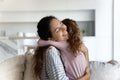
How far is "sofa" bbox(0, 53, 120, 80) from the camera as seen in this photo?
70.7 inches

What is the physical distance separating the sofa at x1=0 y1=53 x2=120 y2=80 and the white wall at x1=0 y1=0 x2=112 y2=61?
219 centimetres

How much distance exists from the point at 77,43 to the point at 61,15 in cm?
274

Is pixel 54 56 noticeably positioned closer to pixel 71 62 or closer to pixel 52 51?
pixel 52 51

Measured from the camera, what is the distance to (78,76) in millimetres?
1539

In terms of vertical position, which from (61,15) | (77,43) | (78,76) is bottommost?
(78,76)

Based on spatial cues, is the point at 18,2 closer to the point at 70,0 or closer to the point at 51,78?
the point at 70,0

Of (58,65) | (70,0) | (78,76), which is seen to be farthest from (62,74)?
(70,0)

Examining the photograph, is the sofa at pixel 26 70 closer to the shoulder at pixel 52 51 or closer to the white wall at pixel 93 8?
the shoulder at pixel 52 51

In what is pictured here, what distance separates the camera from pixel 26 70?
1.85 m

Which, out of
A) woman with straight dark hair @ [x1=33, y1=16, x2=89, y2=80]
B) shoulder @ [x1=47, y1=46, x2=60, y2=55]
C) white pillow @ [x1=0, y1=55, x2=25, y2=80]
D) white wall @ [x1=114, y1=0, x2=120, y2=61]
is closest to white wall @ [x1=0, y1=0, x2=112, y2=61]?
white wall @ [x1=114, y1=0, x2=120, y2=61]

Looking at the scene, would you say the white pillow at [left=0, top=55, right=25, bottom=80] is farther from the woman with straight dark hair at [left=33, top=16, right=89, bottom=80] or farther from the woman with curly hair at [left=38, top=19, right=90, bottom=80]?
the woman with curly hair at [left=38, top=19, right=90, bottom=80]

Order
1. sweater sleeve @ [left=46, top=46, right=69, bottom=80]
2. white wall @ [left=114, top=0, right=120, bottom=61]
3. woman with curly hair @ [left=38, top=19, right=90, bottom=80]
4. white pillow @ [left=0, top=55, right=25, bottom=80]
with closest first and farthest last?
sweater sleeve @ [left=46, top=46, right=69, bottom=80] < woman with curly hair @ [left=38, top=19, right=90, bottom=80] < white pillow @ [left=0, top=55, right=25, bottom=80] < white wall @ [left=114, top=0, right=120, bottom=61]

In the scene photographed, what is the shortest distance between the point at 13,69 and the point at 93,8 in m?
2.49

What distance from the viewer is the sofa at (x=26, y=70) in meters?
1.80
